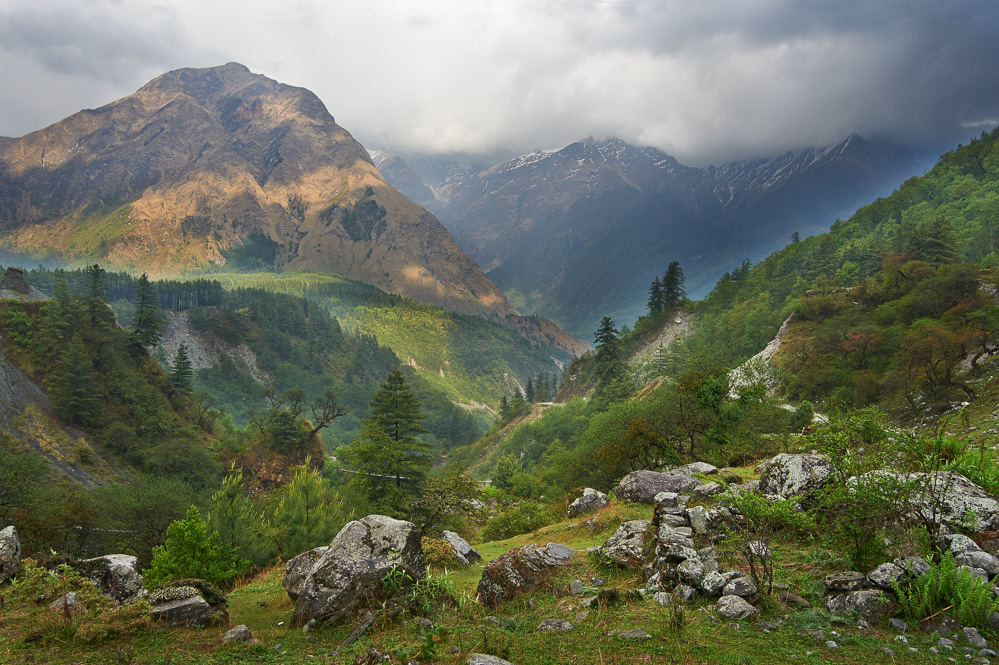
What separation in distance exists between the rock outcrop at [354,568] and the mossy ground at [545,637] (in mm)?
505

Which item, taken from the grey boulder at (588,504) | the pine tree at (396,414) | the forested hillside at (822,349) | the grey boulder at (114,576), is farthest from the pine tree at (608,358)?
the grey boulder at (114,576)

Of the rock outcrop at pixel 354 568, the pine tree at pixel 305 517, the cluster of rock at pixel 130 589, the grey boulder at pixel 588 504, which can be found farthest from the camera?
the grey boulder at pixel 588 504

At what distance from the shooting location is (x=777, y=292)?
7756cm

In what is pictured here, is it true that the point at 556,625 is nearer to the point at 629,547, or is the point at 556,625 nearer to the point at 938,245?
the point at 629,547

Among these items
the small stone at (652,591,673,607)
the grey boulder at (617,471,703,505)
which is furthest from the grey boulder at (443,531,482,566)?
the small stone at (652,591,673,607)

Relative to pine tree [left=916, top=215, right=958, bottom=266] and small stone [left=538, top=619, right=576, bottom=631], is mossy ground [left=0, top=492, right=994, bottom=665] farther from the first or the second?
pine tree [left=916, top=215, right=958, bottom=266]

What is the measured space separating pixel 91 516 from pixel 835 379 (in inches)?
2095

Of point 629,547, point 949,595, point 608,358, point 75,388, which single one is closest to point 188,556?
point 629,547

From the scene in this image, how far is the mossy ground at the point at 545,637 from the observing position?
7566 millimetres

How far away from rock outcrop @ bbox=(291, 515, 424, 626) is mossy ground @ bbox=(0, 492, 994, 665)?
505 millimetres

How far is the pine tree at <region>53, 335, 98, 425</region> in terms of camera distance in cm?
4753

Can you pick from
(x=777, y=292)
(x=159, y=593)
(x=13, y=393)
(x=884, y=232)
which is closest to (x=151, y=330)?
(x=13, y=393)

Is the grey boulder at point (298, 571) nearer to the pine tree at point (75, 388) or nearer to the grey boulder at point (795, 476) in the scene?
the grey boulder at point (795, 476)

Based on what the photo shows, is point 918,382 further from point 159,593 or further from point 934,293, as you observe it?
point 159,593
